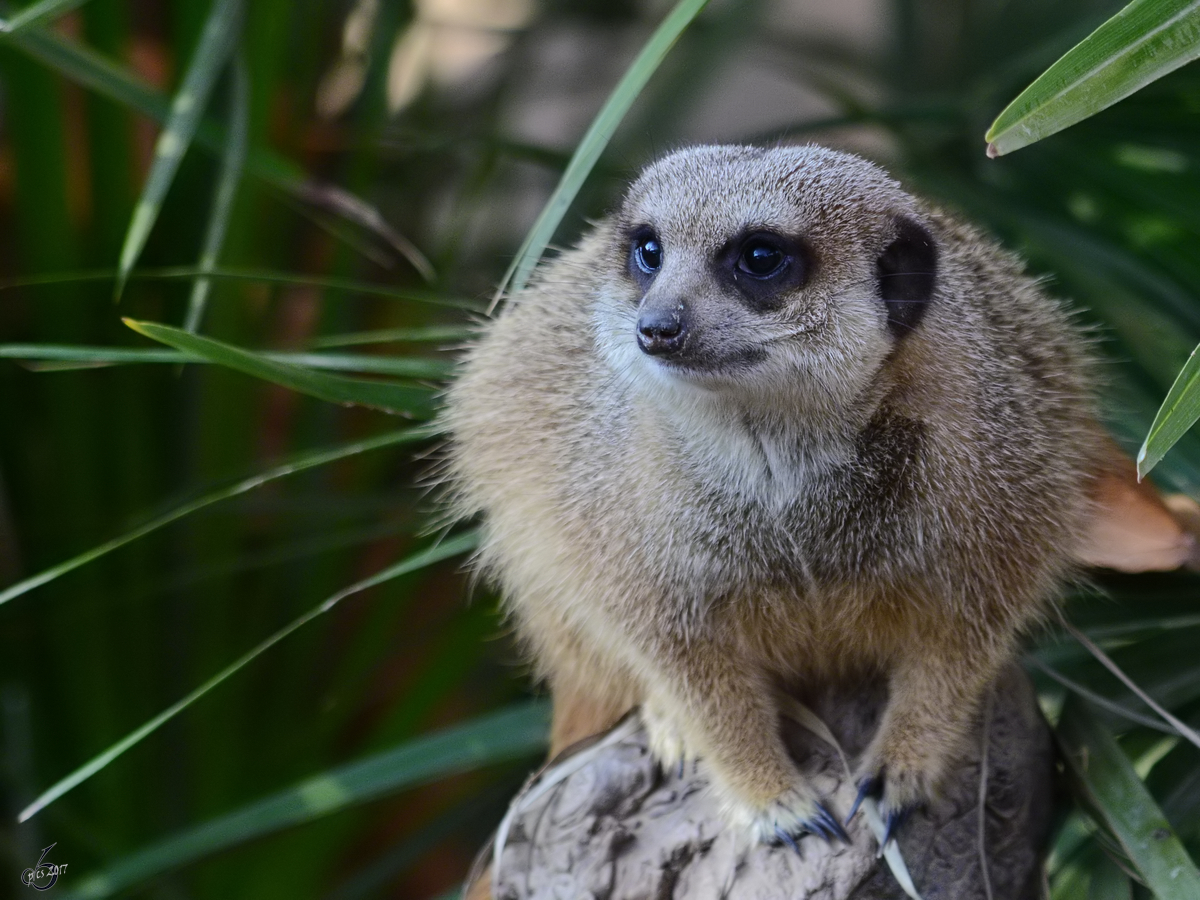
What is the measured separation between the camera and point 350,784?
4.78 feet

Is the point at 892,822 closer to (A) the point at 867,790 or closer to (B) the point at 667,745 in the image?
(A) the point at 867,790

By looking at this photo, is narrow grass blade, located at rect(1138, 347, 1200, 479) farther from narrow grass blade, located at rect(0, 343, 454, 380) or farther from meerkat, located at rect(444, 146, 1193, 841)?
A: narrow grass blade, located at rect(0, 343, 454, 380)

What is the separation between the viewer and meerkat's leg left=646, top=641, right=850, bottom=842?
1211 mm

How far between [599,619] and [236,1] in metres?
0.88

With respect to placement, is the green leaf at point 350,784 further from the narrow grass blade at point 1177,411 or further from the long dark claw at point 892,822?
the narrow grass blade at point 1177,411

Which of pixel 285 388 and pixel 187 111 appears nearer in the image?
pixel 187 111

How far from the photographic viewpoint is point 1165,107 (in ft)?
5.27

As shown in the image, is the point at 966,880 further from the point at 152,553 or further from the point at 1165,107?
the point at 152,553

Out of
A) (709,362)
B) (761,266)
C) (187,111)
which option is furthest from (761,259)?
(187,111)

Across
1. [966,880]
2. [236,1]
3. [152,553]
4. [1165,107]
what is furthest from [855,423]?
[152,553]

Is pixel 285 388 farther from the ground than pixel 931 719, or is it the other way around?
pixel 931 719

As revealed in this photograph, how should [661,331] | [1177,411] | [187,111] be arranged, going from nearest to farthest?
[1177,411] < [661,331] < [187,111]
